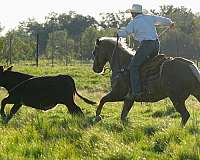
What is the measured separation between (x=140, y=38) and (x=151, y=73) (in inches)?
33.0

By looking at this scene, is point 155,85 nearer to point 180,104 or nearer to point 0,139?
point 180,104

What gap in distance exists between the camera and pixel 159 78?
31.4 ft

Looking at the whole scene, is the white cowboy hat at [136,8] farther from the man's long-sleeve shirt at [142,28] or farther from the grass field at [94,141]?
the grass field at [94,141]

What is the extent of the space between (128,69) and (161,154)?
3.93 m

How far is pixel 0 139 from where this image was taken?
24.7 feet

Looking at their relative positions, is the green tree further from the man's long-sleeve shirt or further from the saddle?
the saddle

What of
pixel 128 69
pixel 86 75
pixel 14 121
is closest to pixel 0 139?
pixel 14 121

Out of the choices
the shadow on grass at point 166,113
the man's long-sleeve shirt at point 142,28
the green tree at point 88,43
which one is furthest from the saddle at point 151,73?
the green tree at point 88,43

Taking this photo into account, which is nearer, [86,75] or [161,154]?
[161,154]

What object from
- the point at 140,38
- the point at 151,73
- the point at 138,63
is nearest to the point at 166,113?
the point at 151,73

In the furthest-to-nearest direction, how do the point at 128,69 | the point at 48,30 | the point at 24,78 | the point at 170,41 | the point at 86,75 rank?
the point at 48,30
the point at 170,41
the point at 86,75
the point at 24,78
the point at 128,69

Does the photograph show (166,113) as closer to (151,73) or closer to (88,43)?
(151,73)

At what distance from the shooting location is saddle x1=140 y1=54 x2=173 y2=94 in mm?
9617

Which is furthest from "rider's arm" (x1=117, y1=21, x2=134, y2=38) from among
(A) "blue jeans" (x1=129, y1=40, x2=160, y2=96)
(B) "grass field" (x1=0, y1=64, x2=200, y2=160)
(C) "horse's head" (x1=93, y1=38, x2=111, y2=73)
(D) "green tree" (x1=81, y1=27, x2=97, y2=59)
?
(D) "green tree" (x1=81, y1=27, x2=97, y2=59)
